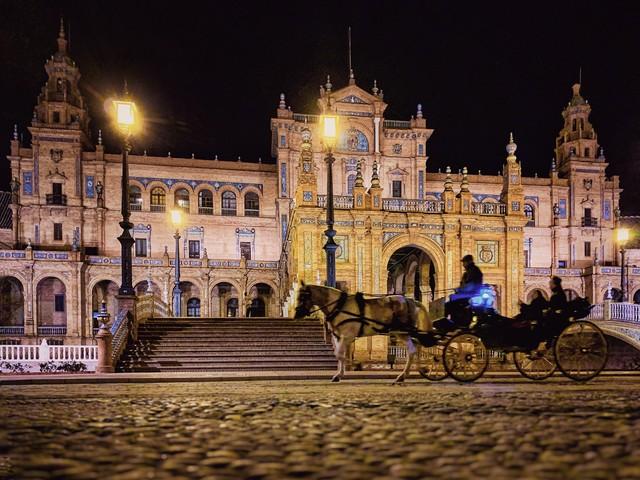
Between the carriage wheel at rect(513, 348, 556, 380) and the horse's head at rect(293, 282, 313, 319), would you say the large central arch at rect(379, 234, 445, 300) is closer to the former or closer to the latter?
the carriage wheel at rect(513, 348, 556, 380)

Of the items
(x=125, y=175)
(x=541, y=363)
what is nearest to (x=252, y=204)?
(x=125, y=175)

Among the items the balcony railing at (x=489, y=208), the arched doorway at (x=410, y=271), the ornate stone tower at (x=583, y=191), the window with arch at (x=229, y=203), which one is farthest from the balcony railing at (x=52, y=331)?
the ornate stone tower at (x=583, y=191)

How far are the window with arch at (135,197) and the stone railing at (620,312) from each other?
128 ft

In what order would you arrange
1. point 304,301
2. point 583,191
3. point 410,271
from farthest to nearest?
1. point 583,191
2. point 410,271
3. point 304,301

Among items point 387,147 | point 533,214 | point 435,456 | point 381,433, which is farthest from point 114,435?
point 533,214

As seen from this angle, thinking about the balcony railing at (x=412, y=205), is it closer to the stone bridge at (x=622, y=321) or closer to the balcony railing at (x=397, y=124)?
the stone bridge at (x=622, y=321)

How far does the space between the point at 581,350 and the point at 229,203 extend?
43022mm

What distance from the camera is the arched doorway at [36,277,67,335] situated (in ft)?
135

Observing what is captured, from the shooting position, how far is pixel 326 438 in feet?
12.6

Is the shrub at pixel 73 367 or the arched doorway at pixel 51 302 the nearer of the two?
the shrub at pixel 73 367

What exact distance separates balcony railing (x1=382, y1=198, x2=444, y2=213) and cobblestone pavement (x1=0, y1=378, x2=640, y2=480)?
64.4ft

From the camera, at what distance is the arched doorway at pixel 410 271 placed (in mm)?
26453

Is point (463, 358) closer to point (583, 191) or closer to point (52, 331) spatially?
point (52, 331)

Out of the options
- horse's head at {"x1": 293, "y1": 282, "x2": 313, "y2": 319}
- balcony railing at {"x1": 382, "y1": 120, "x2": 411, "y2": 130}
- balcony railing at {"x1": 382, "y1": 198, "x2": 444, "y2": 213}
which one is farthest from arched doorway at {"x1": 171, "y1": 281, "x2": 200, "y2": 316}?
horse's head at {"x1": 293, "y1": 282, "x2": 313, "y2": 319}
